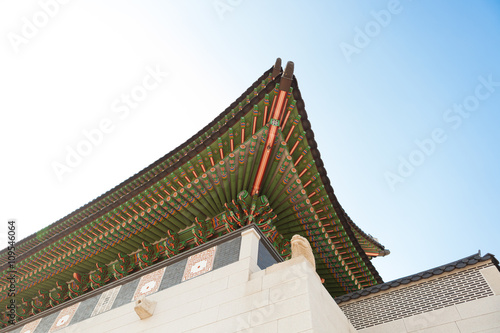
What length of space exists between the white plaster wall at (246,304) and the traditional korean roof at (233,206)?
1577mm

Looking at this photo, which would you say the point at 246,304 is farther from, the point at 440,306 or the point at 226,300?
the point at 440,306

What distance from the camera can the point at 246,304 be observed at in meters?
5.08

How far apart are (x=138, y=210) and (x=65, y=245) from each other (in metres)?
2.48

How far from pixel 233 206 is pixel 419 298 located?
378 cm

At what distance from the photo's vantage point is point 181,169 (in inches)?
304

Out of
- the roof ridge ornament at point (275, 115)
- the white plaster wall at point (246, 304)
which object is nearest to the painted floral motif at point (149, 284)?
the white plaster wall at point (246, 304)

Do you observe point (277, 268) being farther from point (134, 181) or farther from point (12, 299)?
point (12, 299)

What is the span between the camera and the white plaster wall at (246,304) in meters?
4.64

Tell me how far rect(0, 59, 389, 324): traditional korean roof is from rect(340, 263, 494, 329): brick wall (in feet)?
5.29

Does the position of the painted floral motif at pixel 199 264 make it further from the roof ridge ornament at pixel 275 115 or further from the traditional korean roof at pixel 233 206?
the roof ridge ornament at pixel 275 115

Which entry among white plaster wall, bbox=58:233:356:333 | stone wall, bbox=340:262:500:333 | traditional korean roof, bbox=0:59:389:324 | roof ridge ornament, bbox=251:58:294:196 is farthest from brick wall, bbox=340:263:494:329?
roof ridge ornament, bbox=251:58:294:196

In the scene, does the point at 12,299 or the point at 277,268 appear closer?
the point at 277,268

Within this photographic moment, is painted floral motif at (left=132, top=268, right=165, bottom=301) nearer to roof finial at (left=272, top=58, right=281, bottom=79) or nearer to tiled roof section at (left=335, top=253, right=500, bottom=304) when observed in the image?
tiled roof section at (left=335, top=253, right=500, bottom=304)

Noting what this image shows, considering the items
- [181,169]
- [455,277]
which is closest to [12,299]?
[181,169]
